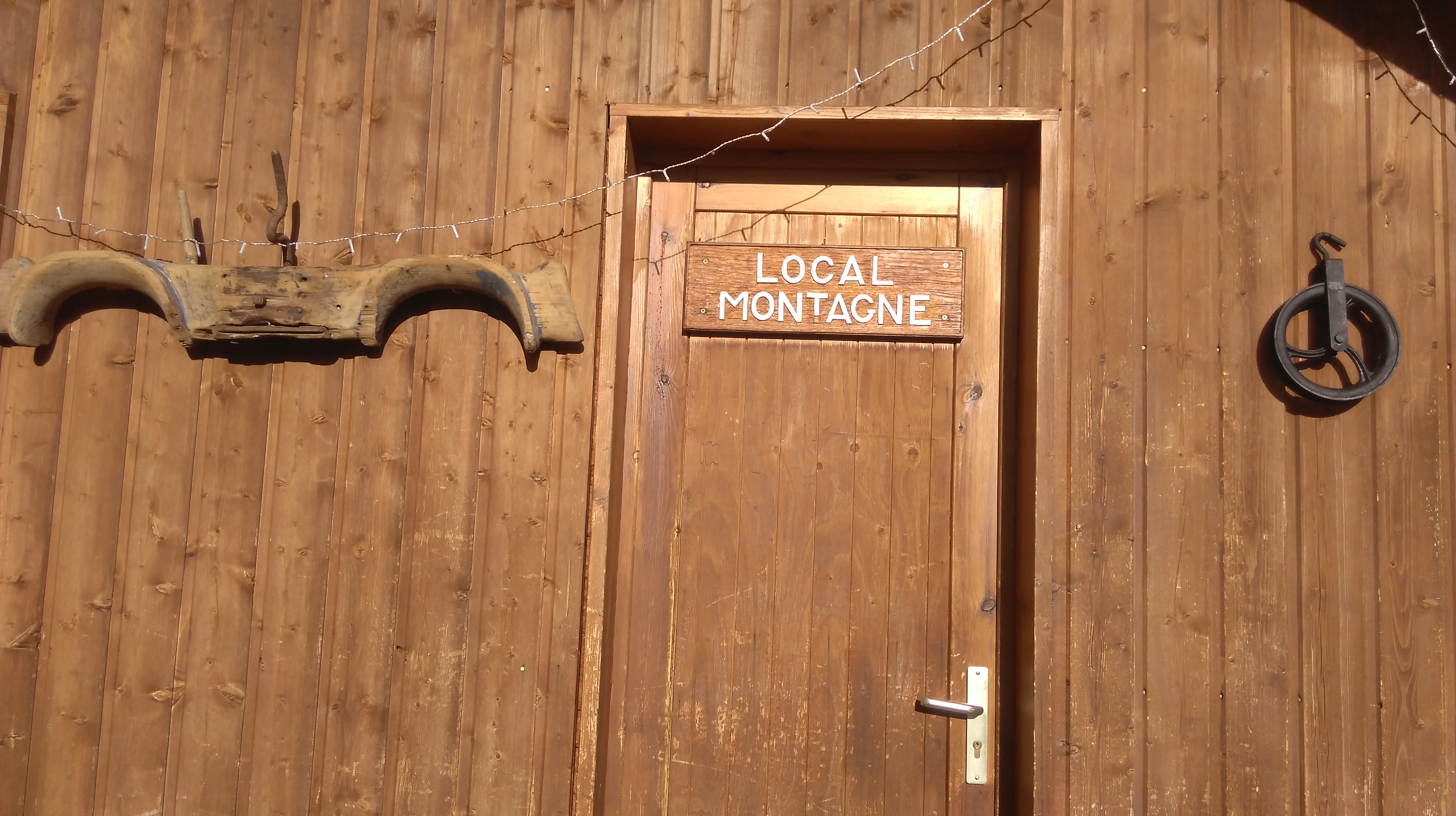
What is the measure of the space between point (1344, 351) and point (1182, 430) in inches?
15.2

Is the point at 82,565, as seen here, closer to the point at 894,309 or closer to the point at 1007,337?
the point at 894,309

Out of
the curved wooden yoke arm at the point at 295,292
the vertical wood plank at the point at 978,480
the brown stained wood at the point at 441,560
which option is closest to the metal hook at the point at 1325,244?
the vertical wood plank at the point at 978,480

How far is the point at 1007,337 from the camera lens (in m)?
2.42

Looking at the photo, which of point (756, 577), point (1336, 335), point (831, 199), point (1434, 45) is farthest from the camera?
point (831, 199)

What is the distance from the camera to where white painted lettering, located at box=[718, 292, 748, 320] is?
2.45 metres

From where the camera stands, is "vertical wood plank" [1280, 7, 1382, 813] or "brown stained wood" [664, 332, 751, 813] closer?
"vertical wood plank" [1280, 7, 1382, 813]

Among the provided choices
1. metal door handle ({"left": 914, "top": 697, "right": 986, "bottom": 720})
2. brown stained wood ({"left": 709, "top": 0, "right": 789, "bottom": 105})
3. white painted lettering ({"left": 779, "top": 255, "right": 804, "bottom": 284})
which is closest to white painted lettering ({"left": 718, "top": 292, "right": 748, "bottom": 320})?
white painted lettering ({"left": 779, "top": 255, "right": 804, "bottom": 284})

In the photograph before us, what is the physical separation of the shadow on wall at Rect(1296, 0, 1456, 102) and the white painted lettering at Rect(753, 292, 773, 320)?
57.0 inches

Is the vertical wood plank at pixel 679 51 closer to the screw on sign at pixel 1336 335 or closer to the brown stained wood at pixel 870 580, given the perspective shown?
the brown stained wood at pixel 870 580

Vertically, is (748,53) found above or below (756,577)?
above

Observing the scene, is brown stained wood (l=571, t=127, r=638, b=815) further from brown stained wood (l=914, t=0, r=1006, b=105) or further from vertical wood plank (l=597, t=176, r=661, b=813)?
brown stained wood (l=914, t=0, r=1006, b=105)

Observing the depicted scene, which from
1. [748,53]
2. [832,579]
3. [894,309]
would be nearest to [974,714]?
[832,579]

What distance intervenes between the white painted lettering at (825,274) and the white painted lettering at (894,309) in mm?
136

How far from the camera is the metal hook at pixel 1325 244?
7.33 feet
